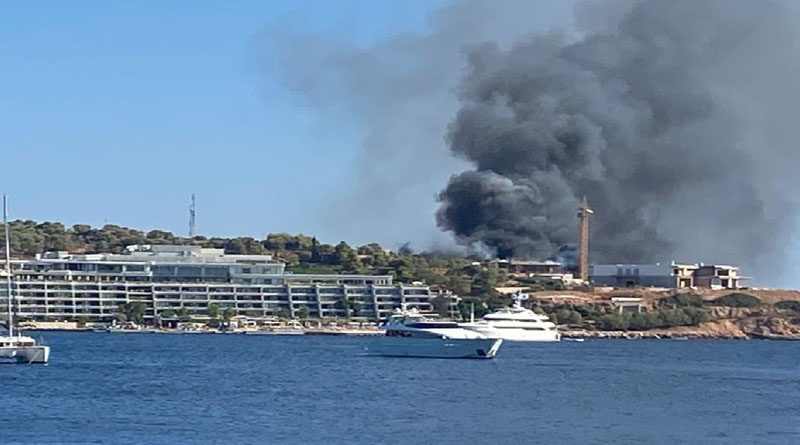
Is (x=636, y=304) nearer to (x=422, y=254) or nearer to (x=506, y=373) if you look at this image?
(x=422, y=254)

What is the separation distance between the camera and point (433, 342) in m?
71.4

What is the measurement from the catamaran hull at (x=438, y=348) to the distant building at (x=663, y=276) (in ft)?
164

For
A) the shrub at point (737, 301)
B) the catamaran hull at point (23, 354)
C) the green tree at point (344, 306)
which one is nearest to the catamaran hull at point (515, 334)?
the green tree at point (344, 306)

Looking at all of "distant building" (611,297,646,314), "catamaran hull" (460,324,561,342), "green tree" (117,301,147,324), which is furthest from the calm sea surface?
"distant building" (611,297,646,314)

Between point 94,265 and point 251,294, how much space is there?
373 inches

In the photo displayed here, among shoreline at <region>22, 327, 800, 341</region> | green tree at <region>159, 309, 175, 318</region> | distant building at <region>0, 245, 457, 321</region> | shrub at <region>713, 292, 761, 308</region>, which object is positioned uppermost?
distant building at <region>0, 245, 457, 321</region>

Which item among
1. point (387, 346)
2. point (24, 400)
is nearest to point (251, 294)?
point (387, 346)

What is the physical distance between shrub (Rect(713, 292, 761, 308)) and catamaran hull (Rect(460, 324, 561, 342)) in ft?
84.9

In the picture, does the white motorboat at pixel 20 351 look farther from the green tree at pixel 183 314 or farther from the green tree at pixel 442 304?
the green tree at pixel 442 304

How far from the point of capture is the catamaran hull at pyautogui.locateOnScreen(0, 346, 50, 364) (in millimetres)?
57125

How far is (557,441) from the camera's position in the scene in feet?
123

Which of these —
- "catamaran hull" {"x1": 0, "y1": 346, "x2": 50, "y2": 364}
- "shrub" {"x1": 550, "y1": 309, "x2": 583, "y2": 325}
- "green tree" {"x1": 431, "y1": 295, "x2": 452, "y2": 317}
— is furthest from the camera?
"green tree" {"x1": 431, "y1": 295, "x2": 452, "y2": 317}

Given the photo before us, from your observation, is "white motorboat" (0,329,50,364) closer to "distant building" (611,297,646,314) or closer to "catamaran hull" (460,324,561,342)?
"catamaran hull" (460,324,561,342)

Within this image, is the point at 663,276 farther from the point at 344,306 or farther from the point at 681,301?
the point at 344,306
